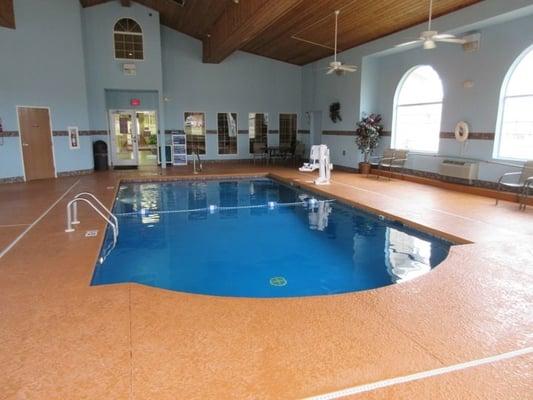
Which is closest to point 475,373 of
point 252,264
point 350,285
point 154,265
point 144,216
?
point 350,285

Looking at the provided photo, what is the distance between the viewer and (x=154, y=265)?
4.64 m

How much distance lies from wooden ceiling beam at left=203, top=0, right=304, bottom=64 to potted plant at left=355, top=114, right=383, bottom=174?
3.62 meters

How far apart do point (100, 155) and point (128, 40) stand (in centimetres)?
352

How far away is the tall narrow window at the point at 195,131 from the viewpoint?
1345 centimetres

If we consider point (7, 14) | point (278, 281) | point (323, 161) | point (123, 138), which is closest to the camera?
point (278, 281)

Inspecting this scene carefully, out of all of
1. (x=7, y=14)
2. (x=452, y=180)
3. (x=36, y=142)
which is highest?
(x=7, y=14)

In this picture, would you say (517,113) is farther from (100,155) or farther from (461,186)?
(100,155)

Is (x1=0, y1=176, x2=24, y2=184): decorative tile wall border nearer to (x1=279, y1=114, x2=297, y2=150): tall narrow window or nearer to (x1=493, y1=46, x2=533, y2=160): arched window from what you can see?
(x1=279, y1=114, x2=297, y2=150): tall narrow window

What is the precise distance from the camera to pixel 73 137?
408 inches

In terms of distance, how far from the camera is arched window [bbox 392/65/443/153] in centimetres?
895

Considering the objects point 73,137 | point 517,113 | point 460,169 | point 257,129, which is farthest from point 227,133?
point 517,113

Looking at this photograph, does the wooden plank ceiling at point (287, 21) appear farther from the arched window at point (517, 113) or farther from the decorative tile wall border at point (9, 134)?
the decorative tile wall border at point (9, 134)

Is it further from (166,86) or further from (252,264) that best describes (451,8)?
(166,86)

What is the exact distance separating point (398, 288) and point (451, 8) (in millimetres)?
6634
